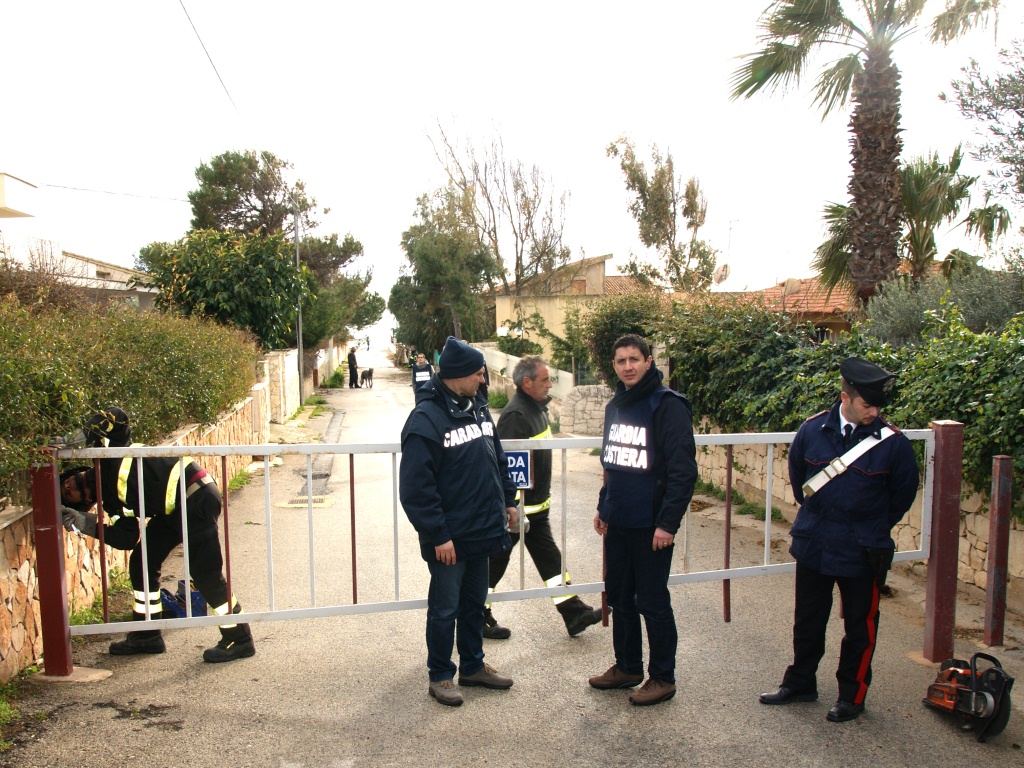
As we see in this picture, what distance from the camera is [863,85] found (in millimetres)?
11453

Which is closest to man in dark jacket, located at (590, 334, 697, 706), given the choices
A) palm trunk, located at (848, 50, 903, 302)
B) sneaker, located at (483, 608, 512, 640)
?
sneaker, located at (483, 608, 512, 640)

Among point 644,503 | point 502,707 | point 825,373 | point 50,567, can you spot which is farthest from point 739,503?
point 50,567

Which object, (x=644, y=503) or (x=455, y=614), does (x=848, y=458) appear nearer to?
(x=644, y=503)

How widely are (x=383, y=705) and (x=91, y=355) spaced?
157 inches

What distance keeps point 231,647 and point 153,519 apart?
2.74 feet

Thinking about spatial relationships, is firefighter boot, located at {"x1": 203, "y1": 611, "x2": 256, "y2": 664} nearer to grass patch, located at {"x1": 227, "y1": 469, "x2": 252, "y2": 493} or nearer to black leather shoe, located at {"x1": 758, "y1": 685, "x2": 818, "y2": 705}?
black leather shoe, located at {"x1": 758, "y1": 685, "x2": 818, "y2": 705}

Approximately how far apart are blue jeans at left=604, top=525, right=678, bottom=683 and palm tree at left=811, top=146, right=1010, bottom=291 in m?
10.1

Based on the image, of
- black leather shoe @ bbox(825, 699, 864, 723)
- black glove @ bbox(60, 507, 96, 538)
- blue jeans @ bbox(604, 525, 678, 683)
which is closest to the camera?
black leather shoe @ bbox(825, 699, 864, 723)

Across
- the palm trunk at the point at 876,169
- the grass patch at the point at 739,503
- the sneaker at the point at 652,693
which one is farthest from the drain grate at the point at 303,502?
the palm trunk at the point at 876,169

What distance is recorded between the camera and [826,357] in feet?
25.6

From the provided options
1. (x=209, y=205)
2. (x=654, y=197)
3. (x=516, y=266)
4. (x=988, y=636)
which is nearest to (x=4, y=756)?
(x=988, y=636)

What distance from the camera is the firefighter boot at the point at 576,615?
4723mm

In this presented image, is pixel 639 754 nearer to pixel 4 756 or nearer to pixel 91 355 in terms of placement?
pixel 4 756

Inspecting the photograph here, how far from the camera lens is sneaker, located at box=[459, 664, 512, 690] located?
4000mm
